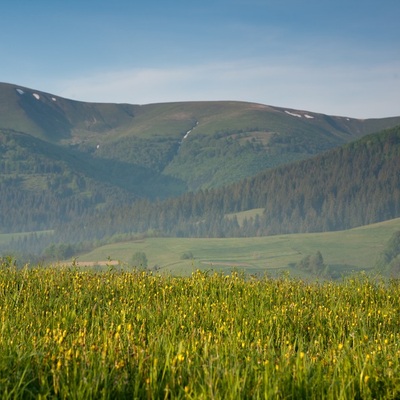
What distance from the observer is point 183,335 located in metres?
9.46

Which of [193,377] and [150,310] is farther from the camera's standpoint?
[150,310]

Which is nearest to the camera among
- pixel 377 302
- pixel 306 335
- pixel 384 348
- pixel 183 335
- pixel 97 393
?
pixel 97 393

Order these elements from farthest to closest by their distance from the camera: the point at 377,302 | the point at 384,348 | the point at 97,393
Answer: the point at 377,302 → the point at 384,348 → the point at 97,393

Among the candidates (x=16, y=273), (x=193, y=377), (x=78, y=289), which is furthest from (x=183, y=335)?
(x=16, y=273)

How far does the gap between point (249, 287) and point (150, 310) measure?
2.53 meters

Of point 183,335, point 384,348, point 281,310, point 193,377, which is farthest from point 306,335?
point 193,377

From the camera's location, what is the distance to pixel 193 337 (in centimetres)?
833

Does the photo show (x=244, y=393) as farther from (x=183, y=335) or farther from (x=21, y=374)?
(x=183, y=335)

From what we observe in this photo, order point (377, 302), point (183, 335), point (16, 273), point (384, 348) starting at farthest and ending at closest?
point (16, 273), point (377, 302), point (183, 335), point (384, 348)

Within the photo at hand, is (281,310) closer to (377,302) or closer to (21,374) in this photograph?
(377,302)

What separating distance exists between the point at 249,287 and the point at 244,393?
6612mm

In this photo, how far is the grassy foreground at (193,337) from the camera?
6672mm

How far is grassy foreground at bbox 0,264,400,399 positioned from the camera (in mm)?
6672

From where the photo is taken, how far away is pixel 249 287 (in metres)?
13.1
